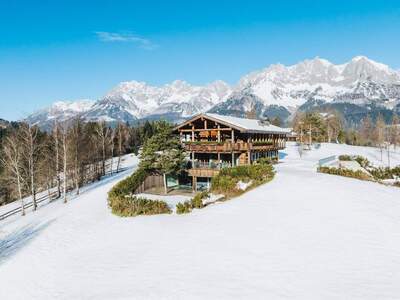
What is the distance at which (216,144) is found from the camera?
3008 centimetres

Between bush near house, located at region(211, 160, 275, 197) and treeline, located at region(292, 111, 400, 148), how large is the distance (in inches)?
1577

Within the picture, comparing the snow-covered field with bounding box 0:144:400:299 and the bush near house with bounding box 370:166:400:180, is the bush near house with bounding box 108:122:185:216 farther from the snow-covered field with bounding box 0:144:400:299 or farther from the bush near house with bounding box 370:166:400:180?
the bush near house with bounding box 370:166:400:180

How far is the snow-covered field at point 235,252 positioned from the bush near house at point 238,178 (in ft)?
9.25

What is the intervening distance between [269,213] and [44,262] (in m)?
9.74

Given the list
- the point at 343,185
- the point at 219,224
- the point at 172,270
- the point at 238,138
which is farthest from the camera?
the point at 238,138

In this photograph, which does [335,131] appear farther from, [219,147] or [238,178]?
[238,178]

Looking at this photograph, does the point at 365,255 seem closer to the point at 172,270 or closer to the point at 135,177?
the point at 172,270

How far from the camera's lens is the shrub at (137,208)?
18.1m

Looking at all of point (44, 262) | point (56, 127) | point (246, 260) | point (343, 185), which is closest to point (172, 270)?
point (246, 260)

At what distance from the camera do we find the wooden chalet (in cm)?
3000

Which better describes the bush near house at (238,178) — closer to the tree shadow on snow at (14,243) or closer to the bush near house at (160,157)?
the bush near house at (160,157)

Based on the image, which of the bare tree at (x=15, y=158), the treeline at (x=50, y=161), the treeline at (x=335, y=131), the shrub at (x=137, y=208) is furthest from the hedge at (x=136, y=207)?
the treeline at (x=335, y=131)

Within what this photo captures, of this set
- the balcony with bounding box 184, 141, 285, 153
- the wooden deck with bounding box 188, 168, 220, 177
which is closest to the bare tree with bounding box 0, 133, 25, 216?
the balcony with bounding box 184, 141, 285, 153

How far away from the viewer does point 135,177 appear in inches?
1182
